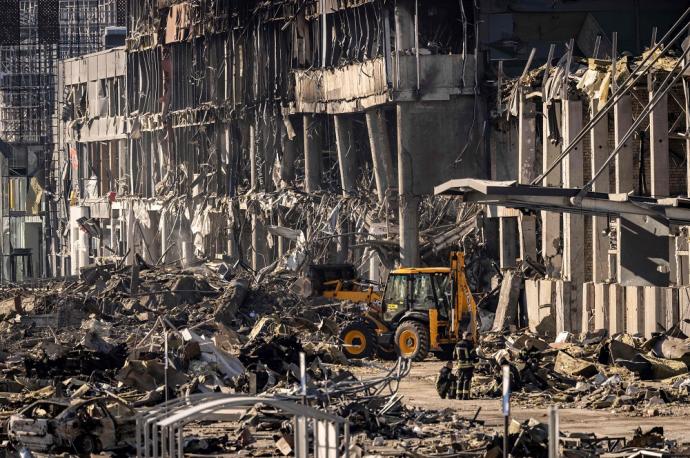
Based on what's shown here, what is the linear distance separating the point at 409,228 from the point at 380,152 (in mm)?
4849

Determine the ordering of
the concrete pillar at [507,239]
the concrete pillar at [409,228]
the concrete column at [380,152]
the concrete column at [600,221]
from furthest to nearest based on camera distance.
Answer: the concrete column at [380,152] → the concrete pillar at [409,228] → the concrete pillar at [507,239] → the concrete column at [600,221]

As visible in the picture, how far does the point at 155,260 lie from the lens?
9056 cm

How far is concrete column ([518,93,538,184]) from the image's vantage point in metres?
49.4

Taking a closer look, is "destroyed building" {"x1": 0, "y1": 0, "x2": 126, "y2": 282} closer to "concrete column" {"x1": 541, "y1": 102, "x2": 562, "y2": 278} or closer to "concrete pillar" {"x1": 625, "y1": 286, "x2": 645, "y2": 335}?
"concrete column" {"x1": 541, "y1": 102, "x2": 562, "y2": 278}

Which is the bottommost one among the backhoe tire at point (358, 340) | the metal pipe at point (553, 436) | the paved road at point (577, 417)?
the paved road at point (577, 417)

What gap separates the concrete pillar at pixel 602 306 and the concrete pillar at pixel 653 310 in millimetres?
2135

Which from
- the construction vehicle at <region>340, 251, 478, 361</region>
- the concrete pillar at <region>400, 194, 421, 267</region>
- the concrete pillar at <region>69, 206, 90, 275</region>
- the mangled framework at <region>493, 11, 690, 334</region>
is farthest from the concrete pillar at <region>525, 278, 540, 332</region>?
the concrete pillar at <region>69, 206, 90, 275</region>

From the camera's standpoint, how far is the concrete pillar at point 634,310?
40250mm

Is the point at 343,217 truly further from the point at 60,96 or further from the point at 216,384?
the point at 60,96

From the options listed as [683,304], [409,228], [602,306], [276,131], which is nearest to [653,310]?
[683,304]

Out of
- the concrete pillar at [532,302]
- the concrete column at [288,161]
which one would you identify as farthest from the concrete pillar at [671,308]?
the concrete column at [288,161]

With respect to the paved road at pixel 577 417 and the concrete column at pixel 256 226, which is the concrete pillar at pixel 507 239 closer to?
the paved road at pixel 577 417

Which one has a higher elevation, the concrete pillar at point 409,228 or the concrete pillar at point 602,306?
the concrete pillar at point 409,228

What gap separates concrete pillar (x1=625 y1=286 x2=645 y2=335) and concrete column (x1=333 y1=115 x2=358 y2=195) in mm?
24603
